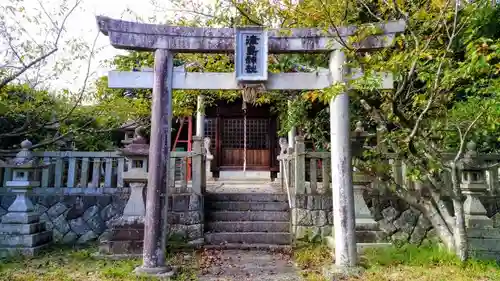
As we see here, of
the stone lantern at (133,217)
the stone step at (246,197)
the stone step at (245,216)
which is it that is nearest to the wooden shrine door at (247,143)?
the stone step at (246,197)

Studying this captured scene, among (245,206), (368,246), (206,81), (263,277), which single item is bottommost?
(263,277)

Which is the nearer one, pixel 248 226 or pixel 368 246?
pixel 368 246

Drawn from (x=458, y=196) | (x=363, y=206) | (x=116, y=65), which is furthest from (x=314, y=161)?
(x=116, y=65)

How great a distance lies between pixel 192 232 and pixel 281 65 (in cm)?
449

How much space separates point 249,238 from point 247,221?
1.58ft

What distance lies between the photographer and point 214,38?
5.89 meters

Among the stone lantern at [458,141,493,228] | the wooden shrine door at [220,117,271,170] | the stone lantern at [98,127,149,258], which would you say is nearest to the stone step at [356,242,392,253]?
the stone lantern at [458,141,493,228]

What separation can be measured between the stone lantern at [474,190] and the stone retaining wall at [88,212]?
222 inches

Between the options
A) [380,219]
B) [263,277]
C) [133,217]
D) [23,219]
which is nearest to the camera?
[263,277]

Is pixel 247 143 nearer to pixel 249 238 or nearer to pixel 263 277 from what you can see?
pixel 249 238

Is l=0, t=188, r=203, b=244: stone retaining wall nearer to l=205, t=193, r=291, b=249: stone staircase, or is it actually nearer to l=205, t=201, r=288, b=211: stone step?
l=205, t=193, r=291, b=249: stone staircase

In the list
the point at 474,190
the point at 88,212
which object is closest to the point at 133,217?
the point at 88,212

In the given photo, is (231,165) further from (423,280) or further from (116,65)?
(423,280)

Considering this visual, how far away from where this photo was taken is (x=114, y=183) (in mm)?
8602
